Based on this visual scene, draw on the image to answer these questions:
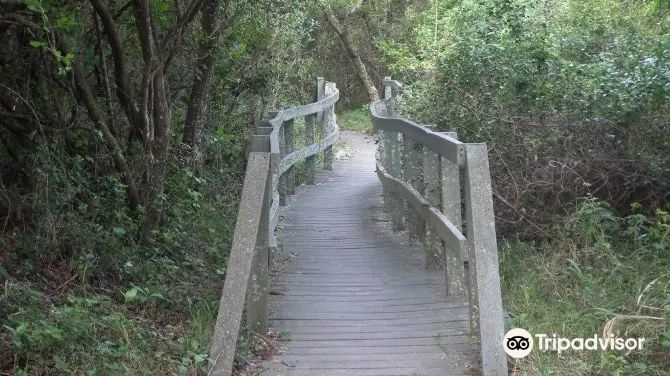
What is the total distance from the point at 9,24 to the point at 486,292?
442 cm

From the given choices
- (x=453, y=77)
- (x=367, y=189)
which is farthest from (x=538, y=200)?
(x=367, y=189)

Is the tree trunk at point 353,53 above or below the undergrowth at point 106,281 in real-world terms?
above

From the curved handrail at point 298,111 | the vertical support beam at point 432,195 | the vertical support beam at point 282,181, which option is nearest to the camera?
the vertical support beam at point 432,195

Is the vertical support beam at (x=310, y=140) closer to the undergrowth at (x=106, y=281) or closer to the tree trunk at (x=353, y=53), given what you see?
the undergrowth at (x=106, y=281)

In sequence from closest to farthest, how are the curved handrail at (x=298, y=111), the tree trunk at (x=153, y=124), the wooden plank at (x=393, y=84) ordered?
the tree trunk at (x=153, y=124) < the curved handrail at (x=298, y=111) < the wooden plank at (x=393, y=84)

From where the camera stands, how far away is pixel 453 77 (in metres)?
9.62

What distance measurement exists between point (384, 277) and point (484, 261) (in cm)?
235

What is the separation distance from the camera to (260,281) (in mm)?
5918

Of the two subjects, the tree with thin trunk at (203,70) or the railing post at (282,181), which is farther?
the railing post at (282,181)

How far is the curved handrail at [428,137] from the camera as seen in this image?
5631 mm

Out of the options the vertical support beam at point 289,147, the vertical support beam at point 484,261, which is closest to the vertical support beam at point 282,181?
the vertical support beam at point 289,147

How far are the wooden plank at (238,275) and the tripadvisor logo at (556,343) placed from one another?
152cm

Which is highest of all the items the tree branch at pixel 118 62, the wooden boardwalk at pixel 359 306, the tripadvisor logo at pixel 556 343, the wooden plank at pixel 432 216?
the tree branch at pixel 118 62

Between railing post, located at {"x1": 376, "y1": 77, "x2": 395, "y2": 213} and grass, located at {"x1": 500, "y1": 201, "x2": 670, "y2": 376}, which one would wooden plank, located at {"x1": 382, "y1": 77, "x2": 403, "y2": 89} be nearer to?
railing post, located at {"x1": 376, "y1": 77, "x2": 395, "y2": 213}
